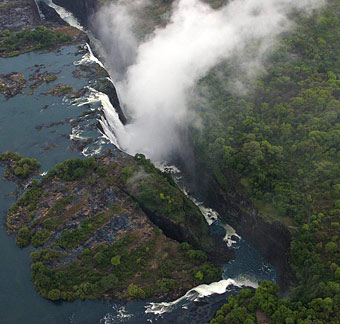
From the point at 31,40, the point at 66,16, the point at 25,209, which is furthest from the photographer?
the point at 66,16

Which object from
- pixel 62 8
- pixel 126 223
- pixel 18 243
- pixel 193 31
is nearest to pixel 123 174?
pixel 126 223

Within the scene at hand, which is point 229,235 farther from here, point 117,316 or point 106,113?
point 106,113

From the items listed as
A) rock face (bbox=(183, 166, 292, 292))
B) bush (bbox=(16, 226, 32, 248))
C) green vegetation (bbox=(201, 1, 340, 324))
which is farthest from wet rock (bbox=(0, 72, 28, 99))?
rock face (bbox=(183, 166, 292, 292))

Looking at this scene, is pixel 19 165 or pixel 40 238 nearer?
pixel 40 238

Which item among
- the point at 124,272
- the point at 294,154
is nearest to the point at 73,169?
the point at 124,272

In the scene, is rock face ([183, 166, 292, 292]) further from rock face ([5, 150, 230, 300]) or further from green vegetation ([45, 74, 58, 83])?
green vegetation ([45, 74, 58, 83])

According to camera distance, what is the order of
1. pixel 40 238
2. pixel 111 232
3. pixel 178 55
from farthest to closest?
pixel 178 55 < pixel 111 232 < pixel 40 238

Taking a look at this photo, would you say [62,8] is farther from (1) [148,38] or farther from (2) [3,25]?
(1) [148,38]
